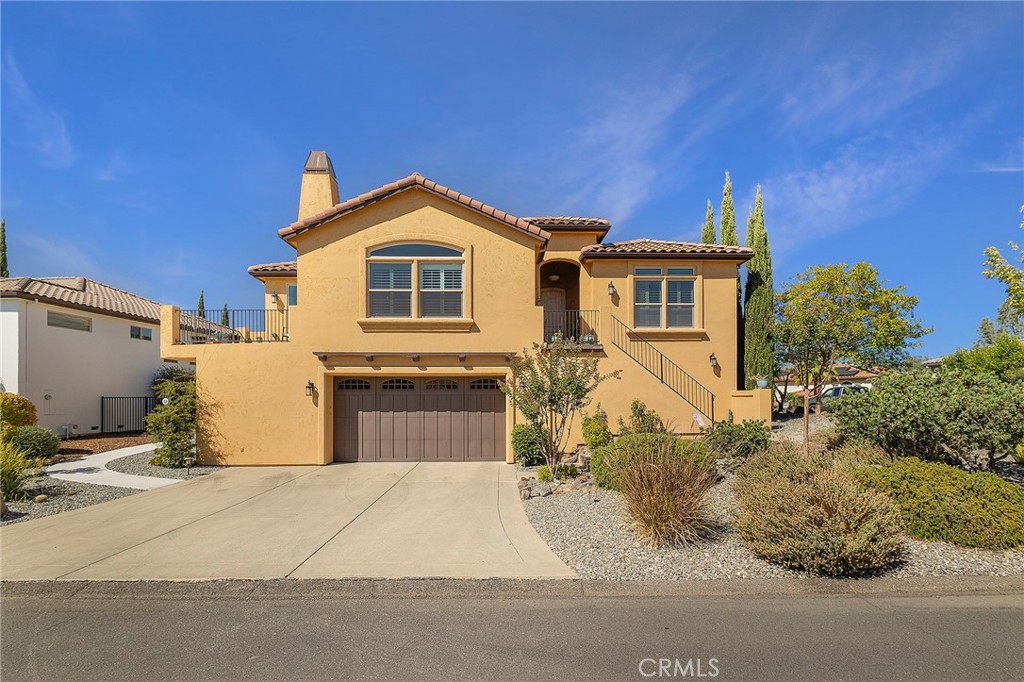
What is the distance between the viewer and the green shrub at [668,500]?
20.7 feet

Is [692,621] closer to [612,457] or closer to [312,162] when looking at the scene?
[612,457]

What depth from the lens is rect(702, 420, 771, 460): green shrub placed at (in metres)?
10.3

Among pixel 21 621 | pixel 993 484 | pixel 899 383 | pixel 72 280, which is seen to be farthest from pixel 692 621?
pixel 72 280

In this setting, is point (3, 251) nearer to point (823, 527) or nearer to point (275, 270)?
point (275, 270)

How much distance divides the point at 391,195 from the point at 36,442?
1089 cm

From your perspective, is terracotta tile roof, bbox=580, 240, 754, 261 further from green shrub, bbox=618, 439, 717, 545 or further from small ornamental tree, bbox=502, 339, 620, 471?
green shrub, bbox=618, 439, 717, 545

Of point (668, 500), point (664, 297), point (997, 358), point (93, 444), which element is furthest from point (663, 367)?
point (93, 444)

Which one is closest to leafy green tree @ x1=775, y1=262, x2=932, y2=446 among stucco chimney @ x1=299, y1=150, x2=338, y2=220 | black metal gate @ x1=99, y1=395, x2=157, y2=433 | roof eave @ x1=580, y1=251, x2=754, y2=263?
roof eave @ x1=580, y1=251, x2=754, y2=263

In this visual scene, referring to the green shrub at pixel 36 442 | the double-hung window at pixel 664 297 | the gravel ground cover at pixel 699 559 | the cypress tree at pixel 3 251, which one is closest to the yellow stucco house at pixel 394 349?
the double-hung window at pixel 664 297

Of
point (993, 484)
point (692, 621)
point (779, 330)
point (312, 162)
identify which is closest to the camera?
point (692, 621)

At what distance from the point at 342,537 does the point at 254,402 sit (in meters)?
7.79

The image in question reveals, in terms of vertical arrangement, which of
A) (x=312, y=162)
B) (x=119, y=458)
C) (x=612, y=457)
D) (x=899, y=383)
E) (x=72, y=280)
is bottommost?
(x=119, y=458)

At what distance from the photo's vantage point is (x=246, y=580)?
18.4 ft

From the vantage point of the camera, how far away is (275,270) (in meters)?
17.7
